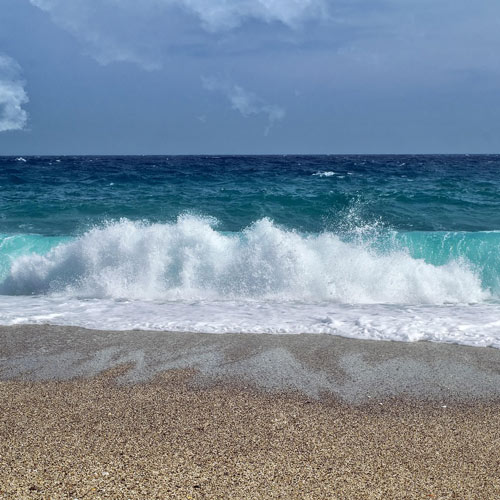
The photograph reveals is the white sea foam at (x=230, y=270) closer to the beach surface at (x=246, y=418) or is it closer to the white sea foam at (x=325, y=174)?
the beach surface at (x=246, y=418)

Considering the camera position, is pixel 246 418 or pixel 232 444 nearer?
pixel 232 444

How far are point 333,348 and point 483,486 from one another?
254cm

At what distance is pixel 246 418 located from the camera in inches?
150

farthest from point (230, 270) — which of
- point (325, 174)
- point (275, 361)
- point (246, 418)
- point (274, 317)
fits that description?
point (325, 174)

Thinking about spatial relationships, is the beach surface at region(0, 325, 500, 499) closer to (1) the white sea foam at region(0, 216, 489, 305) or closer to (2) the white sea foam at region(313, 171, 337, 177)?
(1) the white sea foam at region(0, 216, 489, 305)

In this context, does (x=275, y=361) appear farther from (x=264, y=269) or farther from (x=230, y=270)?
(x=230, y=270)

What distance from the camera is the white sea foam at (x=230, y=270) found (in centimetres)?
831

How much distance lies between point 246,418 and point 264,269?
16.2 feet

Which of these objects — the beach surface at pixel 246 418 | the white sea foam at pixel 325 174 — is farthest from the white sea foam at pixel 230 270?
the white sea foam at pixel 325 174

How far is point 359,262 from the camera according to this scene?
29.1 ft

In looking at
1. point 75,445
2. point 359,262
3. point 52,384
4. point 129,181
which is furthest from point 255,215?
point 75,445

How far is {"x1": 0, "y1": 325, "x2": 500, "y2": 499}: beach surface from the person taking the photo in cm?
297

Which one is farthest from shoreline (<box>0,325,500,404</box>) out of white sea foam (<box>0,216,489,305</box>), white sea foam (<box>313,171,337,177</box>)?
white sea foam (<box>313,171,337,177</box>)

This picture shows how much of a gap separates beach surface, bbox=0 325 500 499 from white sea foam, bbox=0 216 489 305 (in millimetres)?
2565
